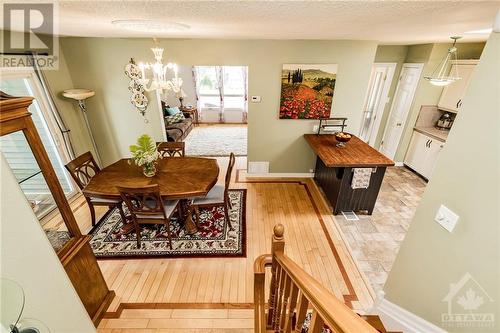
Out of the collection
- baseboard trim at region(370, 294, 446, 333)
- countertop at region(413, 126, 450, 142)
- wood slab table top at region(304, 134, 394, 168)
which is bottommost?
baseboard trim at region(370, 294, 446, 333)

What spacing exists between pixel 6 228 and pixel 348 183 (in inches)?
135

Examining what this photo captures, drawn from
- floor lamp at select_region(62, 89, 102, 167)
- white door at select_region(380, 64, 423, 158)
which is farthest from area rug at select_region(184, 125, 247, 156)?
white door at select_region(380, 64, 423, 158)

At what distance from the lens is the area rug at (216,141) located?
5848 mm

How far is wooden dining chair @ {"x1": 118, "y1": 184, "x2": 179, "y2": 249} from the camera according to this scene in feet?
7.51

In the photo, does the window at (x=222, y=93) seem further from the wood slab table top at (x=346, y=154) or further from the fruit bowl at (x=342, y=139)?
the fruit bowl at (x=342, y=139)

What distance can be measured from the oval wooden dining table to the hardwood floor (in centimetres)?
69

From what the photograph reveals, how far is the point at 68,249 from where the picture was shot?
68.1 inches

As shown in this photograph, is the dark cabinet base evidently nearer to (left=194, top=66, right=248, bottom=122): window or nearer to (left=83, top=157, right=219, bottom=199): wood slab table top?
(left=83, top=157, right=219, bottom=199): wood slab table top

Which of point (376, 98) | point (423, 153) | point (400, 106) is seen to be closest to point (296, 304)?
point (423, 153)

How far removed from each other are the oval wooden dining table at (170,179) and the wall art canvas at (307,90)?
1804 millimetres

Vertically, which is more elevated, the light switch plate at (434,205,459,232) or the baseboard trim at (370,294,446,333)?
the light switch plate at (434,205,459,232)

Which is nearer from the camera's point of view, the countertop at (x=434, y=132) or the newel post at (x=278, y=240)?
the newel post at (x=278, y=240)

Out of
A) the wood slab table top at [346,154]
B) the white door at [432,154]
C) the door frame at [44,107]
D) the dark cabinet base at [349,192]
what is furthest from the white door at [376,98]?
the door frame at [44,107]

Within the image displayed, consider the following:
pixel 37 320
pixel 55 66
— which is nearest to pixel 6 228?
pixel 37 320
